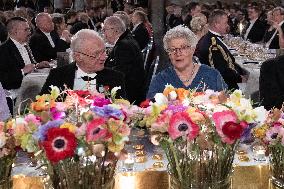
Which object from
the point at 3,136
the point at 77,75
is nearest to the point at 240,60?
the point at 77,75

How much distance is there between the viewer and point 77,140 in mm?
1805

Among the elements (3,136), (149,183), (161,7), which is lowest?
(149,183)

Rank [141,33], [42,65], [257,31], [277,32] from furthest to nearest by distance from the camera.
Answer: [257,31]
[141,33]
[277,32]
[42,65]

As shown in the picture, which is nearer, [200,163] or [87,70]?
[200,163]

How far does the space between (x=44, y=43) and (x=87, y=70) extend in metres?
3.50

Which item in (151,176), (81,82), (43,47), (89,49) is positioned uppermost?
(43,47)

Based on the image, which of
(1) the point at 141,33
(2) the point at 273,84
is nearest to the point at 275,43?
(1) the point at 141,33

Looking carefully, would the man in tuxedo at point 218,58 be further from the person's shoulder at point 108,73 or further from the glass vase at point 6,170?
the glass vase at point 6,170

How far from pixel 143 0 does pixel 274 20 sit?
1012 cm

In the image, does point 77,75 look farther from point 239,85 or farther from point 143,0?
point 143,0

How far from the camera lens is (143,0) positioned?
→ 18078mm

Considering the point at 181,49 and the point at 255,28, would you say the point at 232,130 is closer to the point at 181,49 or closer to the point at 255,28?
the point at 181,49

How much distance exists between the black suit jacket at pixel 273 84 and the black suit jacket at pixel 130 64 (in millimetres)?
2334

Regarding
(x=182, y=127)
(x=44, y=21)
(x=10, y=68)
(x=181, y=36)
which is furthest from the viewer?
(x=44, y=21)
